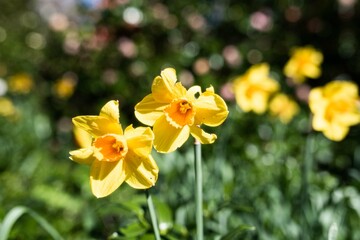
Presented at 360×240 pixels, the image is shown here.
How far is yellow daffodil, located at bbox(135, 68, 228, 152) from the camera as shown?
3.32 ft

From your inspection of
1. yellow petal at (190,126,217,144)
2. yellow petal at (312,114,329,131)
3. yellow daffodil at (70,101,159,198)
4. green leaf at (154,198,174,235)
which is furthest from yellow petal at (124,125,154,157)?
yellow petal at (312,114,329,131)

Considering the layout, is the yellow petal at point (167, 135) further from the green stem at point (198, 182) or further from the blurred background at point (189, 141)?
the blurred background at point (189, 141)

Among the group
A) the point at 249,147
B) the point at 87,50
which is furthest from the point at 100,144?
the point at 87,50

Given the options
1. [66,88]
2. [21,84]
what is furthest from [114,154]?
[21,84]

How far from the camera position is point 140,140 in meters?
0.97

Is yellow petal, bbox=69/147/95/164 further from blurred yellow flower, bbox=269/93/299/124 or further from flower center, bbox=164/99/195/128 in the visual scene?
blurred yellow flower, bbox=269/93/299/124

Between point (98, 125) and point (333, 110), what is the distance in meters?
0.85

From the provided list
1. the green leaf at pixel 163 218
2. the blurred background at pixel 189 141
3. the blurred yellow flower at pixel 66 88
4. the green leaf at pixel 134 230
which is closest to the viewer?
the green leaf at pixel 134 230

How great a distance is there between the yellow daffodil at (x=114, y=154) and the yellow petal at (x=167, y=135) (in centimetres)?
4

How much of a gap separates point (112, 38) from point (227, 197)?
277 centimetres

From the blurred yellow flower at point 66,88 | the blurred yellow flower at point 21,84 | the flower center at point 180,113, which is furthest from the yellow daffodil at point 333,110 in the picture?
the blurred yellow flower at point 21,84

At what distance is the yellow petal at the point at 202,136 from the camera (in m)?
1.00

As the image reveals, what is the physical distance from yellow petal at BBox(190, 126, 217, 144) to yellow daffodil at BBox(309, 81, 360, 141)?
24.0 inches

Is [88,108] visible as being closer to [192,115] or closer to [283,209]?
[283,209]
